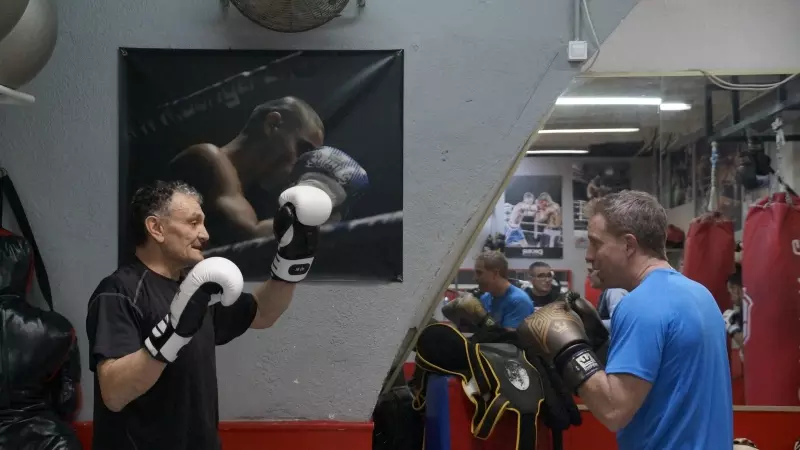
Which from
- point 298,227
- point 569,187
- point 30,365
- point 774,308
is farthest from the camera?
point 569,187

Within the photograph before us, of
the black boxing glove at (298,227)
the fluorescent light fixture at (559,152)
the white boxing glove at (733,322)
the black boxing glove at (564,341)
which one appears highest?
the fluorescent light fixture at (559,152)

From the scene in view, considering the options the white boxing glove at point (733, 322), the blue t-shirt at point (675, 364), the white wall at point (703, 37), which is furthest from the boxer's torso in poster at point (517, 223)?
the blue t-shirt at point (675, 364)

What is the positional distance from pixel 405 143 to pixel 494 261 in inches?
72.8

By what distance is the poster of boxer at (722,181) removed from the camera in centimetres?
454

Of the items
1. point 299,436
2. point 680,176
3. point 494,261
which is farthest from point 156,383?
point 680,176

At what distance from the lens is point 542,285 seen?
195 inches

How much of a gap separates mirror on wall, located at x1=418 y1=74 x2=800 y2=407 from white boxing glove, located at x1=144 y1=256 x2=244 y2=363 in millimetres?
1938

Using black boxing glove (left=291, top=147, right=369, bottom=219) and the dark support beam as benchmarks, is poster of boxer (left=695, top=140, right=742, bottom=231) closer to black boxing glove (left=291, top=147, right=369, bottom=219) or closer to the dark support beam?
the dark support beam

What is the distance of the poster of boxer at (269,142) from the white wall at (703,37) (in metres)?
1.00

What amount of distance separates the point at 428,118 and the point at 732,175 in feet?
7.84

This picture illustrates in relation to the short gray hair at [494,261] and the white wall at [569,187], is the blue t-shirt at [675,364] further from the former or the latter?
the white wall at [569,187]

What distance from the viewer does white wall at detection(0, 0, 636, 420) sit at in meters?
3.05

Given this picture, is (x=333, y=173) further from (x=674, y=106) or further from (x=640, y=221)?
(x=674, y=106)

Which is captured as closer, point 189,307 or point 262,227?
point 189,307
